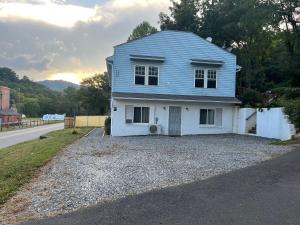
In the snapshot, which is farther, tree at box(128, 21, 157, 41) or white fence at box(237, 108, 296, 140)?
tree at box(128, 21, 157, 41)

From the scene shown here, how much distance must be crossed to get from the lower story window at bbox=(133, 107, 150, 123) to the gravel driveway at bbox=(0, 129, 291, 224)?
→ 10255 millimetres

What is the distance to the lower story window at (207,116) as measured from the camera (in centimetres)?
2806

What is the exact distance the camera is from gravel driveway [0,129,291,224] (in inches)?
316

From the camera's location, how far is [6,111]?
74812 millimetres

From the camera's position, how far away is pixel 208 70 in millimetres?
28531

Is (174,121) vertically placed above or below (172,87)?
below

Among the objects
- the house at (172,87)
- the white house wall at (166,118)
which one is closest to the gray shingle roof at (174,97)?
the house at (172,87)

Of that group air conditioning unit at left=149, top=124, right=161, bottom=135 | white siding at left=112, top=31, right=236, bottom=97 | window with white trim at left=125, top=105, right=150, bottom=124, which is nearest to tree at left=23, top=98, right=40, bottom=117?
white siding at left=112, top=31, right=236, bottom=97

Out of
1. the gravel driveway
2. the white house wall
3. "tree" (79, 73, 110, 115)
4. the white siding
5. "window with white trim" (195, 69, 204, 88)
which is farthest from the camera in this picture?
"tree" (79, 73, 110, 115)

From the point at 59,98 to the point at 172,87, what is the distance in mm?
102177

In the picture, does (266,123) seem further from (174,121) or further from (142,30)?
(142,30)

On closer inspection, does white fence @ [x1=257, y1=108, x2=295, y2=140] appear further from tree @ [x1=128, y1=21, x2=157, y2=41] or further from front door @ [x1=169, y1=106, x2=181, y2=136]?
tree @ [x1=128, y1=21, x2=157, y2=41]

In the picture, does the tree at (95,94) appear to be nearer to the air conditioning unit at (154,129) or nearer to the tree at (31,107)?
the tree at (31,107)

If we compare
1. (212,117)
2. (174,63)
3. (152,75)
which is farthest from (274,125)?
(152,75)
